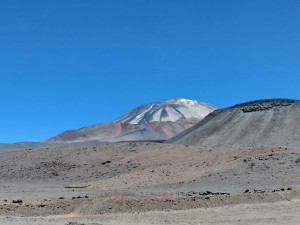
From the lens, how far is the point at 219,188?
90.2 feet

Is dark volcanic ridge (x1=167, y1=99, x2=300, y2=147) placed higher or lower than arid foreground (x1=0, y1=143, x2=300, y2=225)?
higher

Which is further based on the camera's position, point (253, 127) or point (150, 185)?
point (253, 127)

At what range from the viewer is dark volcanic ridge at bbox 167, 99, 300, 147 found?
5444cm

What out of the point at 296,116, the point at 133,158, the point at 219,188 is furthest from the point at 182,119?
the point at 219,188

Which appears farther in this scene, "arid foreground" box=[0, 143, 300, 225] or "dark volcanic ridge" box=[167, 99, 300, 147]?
"dark volcanic ridge" box=[167, 99, 300, 147]

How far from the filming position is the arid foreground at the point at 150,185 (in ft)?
61.0

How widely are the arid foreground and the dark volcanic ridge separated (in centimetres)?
1421

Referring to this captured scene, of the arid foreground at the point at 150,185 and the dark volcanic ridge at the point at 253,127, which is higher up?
the dark volcanic ridge at the point at 253,127

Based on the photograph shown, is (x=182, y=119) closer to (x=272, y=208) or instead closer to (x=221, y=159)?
(x=221, y=159)

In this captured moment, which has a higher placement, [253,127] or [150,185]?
[253,127]

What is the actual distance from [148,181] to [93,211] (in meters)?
12.7

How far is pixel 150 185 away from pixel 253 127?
31272mm

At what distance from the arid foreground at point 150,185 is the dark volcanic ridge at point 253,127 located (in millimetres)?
14209

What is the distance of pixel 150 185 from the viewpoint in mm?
30531
